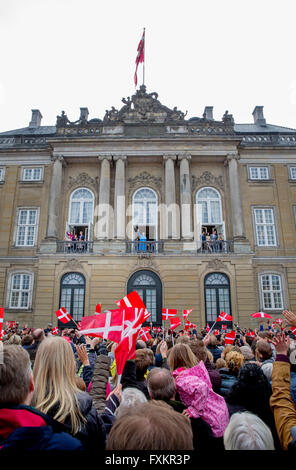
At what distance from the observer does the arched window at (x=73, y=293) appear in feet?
69.6

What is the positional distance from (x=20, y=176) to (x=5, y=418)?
26.0 m

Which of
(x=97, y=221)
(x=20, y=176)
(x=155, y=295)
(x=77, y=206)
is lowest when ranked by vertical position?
(x=155, y=295)

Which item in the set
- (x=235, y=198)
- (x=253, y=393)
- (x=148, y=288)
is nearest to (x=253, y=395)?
(x=253, y=393)

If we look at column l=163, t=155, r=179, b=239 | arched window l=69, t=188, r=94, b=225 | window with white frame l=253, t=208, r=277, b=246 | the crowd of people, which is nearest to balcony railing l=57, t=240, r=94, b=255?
arched window l=69, t=188, r=94, b=225

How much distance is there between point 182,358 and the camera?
11.8ft

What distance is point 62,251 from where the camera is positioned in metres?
22.6

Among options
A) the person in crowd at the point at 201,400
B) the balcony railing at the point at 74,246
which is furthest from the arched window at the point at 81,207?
the person in crowd at the point at 201,400

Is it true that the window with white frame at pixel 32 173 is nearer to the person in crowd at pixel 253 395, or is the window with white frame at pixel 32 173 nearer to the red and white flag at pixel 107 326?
the red and white flag at pixel 107 326

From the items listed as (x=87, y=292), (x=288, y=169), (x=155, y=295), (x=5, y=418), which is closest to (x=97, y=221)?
(x=87, y=292)

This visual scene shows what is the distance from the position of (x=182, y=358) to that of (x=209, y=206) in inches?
844

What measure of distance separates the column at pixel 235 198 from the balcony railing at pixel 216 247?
764mm

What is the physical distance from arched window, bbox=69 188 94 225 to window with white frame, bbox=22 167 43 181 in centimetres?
327

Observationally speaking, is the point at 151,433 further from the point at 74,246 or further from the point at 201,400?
the point at 74,246
